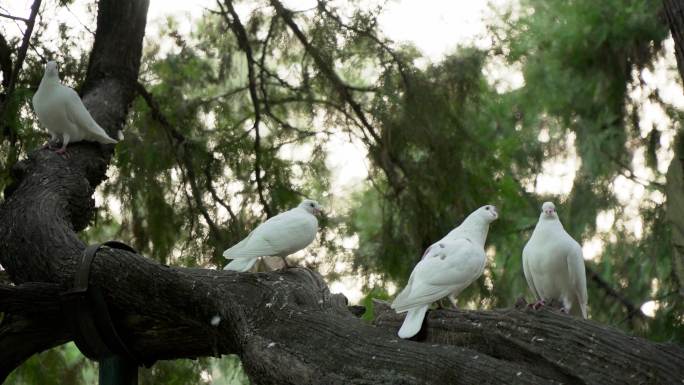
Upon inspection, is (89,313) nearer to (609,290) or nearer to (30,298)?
(30,298)

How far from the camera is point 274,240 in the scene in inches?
123

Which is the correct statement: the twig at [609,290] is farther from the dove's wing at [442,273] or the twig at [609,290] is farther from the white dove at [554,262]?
the dove's wing at [442,273]

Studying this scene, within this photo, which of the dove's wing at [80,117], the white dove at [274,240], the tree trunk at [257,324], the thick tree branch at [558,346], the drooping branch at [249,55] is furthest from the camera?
the drooping branch at [249,55]

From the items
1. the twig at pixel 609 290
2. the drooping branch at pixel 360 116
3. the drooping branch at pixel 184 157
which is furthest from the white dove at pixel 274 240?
the twig at pixel 609 290

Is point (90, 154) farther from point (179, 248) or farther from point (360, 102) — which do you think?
point (360, 102)

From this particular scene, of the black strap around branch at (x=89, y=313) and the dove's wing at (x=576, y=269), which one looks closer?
the dove's wing at (x=576, y=269)

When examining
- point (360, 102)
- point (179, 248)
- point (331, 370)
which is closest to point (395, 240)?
point (360, 102)

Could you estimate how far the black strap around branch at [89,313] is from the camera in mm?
3248

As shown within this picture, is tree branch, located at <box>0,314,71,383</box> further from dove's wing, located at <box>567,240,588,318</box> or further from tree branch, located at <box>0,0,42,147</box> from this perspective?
dove's wing, located at <box>567,240,588,318</box>

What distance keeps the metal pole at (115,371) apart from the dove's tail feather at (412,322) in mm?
1266

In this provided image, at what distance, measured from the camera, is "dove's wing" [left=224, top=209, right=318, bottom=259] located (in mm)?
3123

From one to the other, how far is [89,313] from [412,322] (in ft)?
4.07

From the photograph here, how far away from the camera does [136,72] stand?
4605mm

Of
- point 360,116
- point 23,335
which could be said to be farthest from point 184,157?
point 23,335
